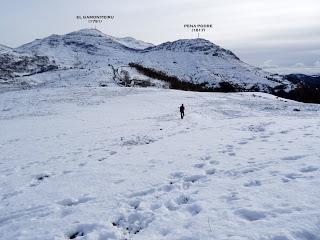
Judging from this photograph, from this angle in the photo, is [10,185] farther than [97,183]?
Yes

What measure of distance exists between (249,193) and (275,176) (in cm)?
171

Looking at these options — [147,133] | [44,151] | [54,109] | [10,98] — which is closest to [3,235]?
[44,151]

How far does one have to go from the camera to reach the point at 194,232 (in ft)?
27.9

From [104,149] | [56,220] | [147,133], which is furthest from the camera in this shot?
[147,133]

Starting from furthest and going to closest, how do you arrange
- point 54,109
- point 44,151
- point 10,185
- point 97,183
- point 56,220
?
point 54,109 → point 44,151 → point 10,185 → point 97,183 → point 56,220

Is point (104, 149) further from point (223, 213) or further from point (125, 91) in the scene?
point (125, 91)

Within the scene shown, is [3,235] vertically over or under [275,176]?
under

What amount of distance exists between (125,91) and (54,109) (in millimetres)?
16604

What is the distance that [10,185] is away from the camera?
14.4m

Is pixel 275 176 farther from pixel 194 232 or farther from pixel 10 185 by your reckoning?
pixel 10 185

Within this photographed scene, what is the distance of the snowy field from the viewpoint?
8.89 m

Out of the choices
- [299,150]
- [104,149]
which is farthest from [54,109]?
[299,150]

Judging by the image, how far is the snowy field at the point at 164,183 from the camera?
889cm

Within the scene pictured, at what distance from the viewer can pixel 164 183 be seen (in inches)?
493
